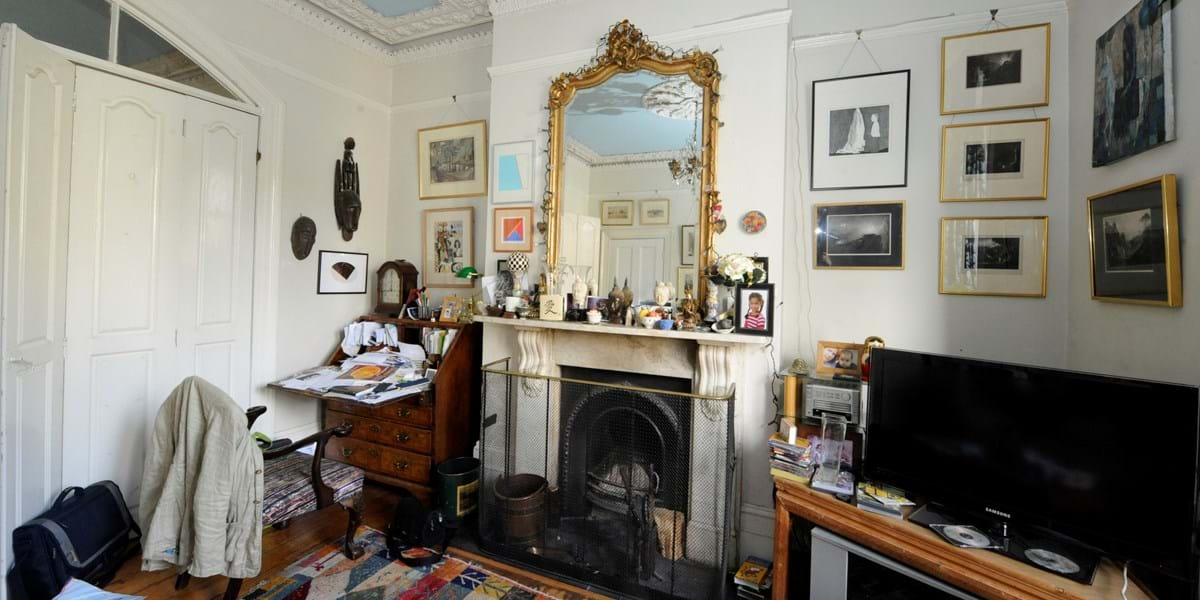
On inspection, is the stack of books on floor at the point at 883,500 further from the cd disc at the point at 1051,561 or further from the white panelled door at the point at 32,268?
the white panelled door at the point at 32,268

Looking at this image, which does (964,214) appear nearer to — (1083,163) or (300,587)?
(1083,163)

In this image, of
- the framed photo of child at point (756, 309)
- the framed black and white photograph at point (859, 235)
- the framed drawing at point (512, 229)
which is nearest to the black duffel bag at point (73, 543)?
the framed drawing at point (512, 229)

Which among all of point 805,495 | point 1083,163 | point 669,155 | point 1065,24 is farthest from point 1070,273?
point 669,155

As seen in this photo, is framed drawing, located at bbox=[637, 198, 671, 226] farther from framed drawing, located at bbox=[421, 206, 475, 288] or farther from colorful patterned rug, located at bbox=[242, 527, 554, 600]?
colorful patterned rug, located at bbox=[242, 527, 554, 600]

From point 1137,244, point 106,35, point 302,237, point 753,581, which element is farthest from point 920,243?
point 106,35

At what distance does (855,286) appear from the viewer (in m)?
2.47

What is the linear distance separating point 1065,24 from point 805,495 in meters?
2.45

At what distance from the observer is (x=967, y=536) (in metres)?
1.53

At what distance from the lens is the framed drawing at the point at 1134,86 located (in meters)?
1.47

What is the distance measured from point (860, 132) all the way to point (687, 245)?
1.07 metres

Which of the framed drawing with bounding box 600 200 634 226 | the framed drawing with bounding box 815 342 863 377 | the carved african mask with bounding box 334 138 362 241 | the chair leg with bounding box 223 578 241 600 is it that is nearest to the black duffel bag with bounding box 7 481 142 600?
the chair leg with bounding box 223 578 241 600

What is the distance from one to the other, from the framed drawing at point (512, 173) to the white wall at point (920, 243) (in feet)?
5.19

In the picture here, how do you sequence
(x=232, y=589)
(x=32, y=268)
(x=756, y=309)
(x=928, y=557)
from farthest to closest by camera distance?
1. (x=756, y=309)
2. (x=32, y=268)
3. (x=232, y=589)
4. (x=928, y=557)

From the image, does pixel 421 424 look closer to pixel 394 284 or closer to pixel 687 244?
pixel 394 284
